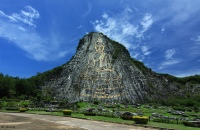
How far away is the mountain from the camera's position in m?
71.0

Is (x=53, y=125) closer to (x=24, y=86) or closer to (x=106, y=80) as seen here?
(x=106, y=80)

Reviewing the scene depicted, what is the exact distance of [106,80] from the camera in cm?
7469

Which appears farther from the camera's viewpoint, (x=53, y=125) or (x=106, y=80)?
(x=106, y=80)

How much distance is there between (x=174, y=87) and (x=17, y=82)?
5631 centimetres

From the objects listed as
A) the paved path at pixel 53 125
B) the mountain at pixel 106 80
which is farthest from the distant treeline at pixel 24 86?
the paved path at pixel 53 125

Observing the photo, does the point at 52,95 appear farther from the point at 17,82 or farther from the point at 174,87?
the point at 174,87

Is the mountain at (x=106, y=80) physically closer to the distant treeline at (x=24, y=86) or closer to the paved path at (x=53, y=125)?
the distant treeline at (x=24, y=86)

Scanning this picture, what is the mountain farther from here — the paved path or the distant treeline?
the paved path

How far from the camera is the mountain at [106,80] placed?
233 ft

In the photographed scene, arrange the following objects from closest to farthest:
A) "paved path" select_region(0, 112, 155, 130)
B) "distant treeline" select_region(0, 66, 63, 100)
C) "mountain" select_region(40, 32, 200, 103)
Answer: "paved path" select_region(0, 112, 155, 130) → "distant treeline" select_region(0, 66, 63, 100) → "mountain" select_region(40, 32, 200, 103)

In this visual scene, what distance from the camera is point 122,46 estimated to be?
91.2 meters

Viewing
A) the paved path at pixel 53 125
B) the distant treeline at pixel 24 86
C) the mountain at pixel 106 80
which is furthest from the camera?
the mountain at pixel 106 80

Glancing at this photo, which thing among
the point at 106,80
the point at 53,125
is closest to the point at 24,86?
the point at 106,80

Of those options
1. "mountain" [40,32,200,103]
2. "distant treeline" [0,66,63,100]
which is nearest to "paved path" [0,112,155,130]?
"distant treeline" [0,66,63,100]
